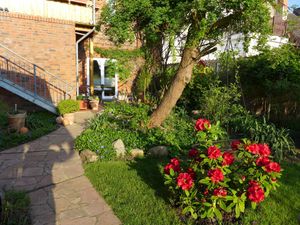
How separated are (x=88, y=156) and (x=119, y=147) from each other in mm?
625

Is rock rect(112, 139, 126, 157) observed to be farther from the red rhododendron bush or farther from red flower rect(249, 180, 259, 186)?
red flower rect(249, 180, 259, 186)

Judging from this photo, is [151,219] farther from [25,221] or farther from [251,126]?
[251,126]

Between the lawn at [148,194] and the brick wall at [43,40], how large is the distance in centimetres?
675

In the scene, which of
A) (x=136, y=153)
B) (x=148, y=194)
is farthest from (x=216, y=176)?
(x=136, y=153)

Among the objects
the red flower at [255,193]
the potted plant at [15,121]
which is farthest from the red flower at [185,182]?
the potted plant at [15,121]

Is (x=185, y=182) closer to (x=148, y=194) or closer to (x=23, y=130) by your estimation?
(x=148, y=194)

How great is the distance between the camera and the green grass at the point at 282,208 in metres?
3.13

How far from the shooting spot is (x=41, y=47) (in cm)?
1008

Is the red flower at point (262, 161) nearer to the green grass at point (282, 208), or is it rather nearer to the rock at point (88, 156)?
the green grass at point (282, 208)

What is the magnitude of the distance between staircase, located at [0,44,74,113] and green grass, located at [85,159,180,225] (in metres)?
5.36

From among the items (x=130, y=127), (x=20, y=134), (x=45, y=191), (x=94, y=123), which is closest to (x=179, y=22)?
(x=130, y=127)

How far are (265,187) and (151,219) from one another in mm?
1359

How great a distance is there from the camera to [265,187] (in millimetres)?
2914

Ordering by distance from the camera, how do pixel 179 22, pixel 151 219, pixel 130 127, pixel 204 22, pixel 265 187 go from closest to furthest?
pixel 265 187, pixel 151 219, pixel 204 22, pixel 179 22, pixel 130 127
